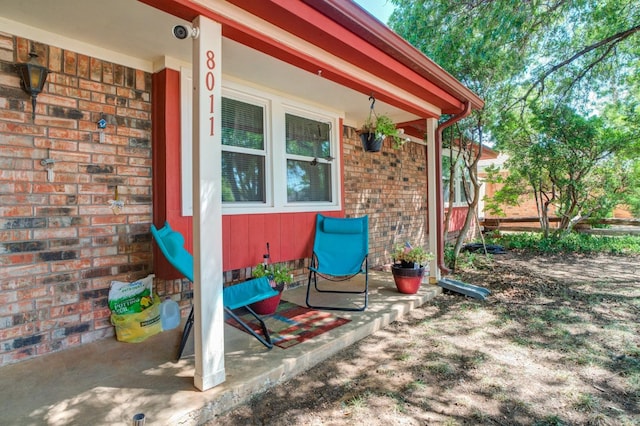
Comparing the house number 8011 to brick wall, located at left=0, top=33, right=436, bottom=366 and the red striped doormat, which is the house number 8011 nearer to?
brick wall, located at left=0, top=33, right=436, bottom=366

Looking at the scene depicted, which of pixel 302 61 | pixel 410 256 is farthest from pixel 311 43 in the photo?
pixel 410 256

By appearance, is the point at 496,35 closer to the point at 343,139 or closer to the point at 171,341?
the point at 343,139

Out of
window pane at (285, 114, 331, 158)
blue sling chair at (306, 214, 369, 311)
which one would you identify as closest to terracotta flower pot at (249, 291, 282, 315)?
blue sling chair at (306, 214, 369, 311)

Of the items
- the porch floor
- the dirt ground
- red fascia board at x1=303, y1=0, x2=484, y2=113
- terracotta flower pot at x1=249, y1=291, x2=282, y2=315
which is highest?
red fascia board at x1=303, y1=0, x2=484, y2=113

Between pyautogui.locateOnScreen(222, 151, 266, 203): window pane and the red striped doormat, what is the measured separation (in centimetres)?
111

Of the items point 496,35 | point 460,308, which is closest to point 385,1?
point 496,35

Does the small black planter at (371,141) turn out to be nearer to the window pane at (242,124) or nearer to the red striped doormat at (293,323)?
the window pane at (242,124)

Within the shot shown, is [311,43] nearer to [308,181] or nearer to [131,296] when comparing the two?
[308,181]

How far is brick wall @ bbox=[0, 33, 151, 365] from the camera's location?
218cm

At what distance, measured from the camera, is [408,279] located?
372 cm

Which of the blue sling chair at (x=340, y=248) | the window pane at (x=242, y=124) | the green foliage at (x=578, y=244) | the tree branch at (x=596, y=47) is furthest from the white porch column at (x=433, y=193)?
the green foliage at (x=578, y=244)

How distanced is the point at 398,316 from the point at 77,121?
122 inches

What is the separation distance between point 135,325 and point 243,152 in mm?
1752

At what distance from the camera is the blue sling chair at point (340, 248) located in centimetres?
349
